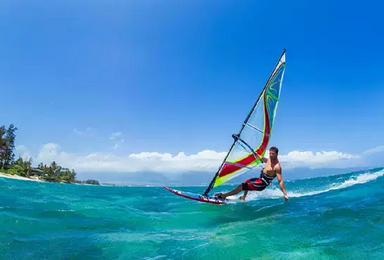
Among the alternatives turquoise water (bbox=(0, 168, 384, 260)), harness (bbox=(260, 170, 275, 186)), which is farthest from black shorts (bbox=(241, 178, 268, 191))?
turquoise water (bbox=(0, 168, 384, 260))

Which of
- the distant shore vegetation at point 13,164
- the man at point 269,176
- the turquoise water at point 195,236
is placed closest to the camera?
the turquoise water at point 195,236

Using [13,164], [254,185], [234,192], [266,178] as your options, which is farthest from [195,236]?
[13,164]

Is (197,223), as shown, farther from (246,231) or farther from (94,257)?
(94,257)

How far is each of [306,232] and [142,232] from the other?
412cm

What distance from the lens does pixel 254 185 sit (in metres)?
10.3

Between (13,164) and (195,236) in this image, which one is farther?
(13,164)

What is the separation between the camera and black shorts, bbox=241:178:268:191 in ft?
33.6

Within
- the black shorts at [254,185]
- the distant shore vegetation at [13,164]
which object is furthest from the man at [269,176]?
the distant shore vegetation at [13,164]

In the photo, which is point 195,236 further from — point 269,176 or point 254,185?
point 269,176

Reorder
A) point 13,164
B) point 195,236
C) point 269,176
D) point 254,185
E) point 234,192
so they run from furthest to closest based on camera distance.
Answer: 1. point 13,164
2. point 234,192
3. point 254,185
4. point 269,176
5. point 195,236

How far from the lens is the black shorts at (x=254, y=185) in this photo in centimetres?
1023

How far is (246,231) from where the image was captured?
20.0 ft

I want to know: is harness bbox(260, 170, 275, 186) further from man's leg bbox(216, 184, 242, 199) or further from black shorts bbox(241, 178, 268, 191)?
man's leg bbox(216, 184, 242, 199)

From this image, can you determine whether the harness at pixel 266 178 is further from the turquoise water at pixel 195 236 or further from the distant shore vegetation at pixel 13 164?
the distant shore vegetation at pixel 13 164
